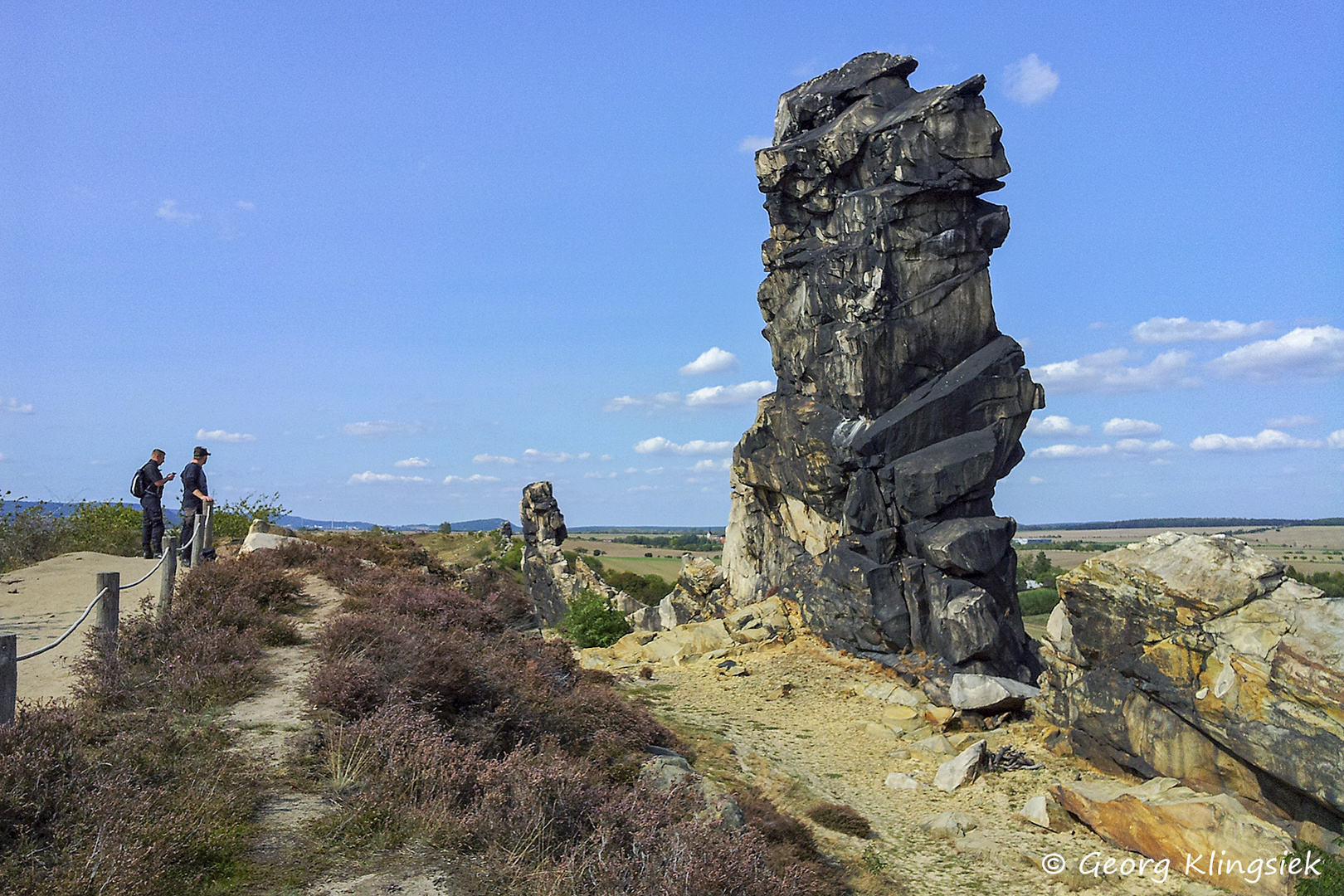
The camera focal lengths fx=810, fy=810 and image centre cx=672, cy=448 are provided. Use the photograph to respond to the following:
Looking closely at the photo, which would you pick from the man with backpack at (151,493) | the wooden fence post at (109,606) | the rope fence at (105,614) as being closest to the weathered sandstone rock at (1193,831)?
the rope fence at (105,614)

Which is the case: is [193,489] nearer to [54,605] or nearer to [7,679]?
[54,605]

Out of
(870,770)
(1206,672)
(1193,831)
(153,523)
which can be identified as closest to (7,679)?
(1193,831)

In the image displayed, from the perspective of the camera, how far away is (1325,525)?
12962cm

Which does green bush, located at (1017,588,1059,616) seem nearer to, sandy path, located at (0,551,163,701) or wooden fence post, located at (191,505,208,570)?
wooden fence post, located at (191,505,208,570)

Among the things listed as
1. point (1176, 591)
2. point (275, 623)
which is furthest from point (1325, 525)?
point (275, 623)

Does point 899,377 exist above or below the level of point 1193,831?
above

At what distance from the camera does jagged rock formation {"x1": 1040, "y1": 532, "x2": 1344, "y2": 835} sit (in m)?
12.2

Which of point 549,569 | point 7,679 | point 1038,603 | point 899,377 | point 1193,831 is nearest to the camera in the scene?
point 7,679

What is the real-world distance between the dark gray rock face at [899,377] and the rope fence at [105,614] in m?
19.3

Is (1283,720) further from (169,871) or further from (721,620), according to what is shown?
(721,620)

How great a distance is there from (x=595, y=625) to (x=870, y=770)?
18846mm

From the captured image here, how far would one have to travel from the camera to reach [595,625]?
3469cm

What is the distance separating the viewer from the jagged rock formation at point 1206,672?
479 inches

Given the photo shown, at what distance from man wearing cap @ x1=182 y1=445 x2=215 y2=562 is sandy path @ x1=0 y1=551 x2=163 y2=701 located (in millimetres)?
1800
